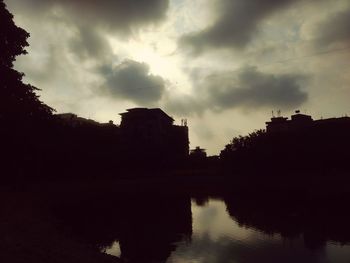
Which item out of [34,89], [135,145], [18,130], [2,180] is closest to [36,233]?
[18,130]

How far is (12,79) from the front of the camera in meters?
30.4

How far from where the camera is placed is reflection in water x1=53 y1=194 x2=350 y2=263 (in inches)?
827

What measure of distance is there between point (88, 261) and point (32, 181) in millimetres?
35156

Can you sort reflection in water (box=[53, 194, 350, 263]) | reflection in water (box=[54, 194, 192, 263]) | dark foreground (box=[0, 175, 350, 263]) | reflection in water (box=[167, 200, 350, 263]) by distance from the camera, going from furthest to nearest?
reflection in water (box=[54, 194, 192, 263]) < reflection in water (box=[53, 194, 350, 263]) < reflection in water (box=[167, 200, 350, 263]) < dark foreground (box=[0, 175, 350, 263])

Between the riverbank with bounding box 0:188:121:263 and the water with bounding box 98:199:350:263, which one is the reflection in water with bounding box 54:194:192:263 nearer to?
the water with bounding box 98:199:350:263

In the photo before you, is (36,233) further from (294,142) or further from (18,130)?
(294,142)

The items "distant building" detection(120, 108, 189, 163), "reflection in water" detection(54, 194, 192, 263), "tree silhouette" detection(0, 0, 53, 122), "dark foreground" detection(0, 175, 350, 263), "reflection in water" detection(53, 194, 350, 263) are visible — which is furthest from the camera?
"distant building" detection(120, 108, 189, 163)

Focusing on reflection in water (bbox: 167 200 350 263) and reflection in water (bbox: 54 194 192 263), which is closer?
reflection in water (bbox: 167 200 350 263)

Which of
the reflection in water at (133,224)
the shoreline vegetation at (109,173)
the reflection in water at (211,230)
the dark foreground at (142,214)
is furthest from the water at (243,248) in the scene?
the shoreline vegetation at (109,173)

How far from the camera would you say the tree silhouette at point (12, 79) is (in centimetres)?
2927

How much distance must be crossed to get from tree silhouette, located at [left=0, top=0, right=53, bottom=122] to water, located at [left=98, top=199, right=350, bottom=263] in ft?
47.4

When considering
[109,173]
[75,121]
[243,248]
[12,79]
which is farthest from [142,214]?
[75,121]

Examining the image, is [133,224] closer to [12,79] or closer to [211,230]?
[211,230]

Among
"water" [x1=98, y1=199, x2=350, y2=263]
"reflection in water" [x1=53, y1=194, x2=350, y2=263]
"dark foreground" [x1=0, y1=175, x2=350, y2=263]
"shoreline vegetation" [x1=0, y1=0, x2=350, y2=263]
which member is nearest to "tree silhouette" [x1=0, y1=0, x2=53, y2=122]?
"shoreline vegetation" [x1=0, y1=0, x2=350, y2=263]
